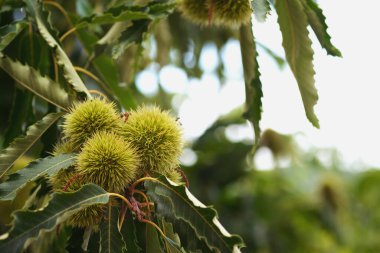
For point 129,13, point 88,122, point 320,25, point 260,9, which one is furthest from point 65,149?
point 320,25

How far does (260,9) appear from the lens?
139 cm

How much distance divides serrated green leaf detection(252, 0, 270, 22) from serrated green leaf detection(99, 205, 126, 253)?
22.7 inches

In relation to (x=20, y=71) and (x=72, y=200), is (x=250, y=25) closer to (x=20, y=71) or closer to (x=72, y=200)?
(x=20, y=71)

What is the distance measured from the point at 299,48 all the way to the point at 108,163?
708 mm

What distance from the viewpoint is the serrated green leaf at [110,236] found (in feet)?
4.01

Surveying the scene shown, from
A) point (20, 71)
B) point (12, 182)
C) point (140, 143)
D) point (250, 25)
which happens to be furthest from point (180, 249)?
point (250, 25)

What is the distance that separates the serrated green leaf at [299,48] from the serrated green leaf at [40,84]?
66 centimetres

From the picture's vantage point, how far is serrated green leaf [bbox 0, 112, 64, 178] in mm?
1356

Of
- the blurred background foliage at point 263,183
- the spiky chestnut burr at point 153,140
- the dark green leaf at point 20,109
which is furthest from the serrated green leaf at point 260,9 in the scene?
the blurred background foliage at point 263,183

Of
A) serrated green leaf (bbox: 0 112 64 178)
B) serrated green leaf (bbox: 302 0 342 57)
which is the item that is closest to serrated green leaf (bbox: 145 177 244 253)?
serrated green leaf (bbox: 0 112 64 178)

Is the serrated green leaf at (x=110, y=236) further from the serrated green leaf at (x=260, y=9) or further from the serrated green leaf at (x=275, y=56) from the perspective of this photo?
the serrated green leaf at (x=275, y=56)

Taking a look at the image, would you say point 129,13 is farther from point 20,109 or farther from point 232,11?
point 20,109

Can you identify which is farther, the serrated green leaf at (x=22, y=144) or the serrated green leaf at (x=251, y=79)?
the serrated green leaf at (x=251, y=79)

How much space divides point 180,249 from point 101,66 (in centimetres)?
104
